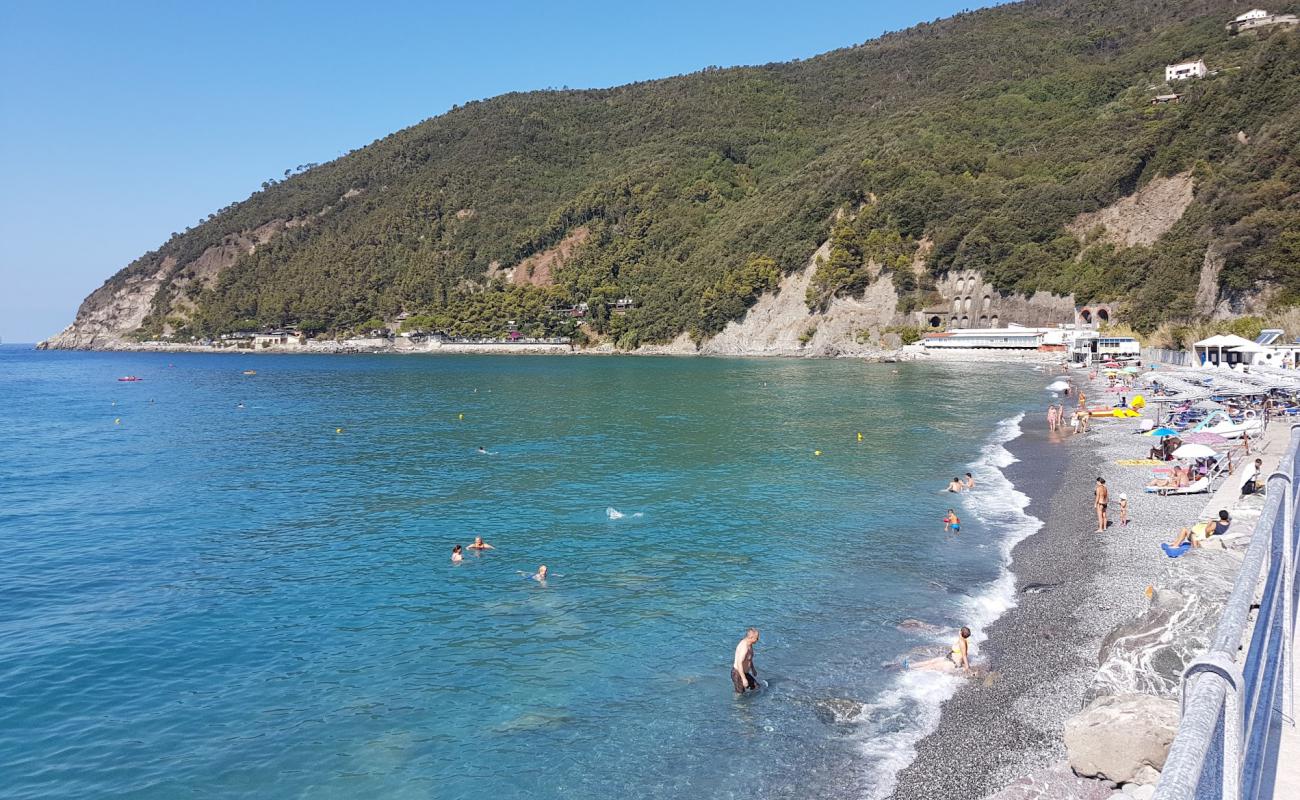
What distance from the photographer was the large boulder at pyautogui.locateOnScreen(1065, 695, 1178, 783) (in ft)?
33.1

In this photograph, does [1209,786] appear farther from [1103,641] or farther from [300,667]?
[300,667]

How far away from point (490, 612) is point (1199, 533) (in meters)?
17.2

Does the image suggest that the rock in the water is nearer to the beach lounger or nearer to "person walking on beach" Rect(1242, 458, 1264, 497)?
"person walking on beach" Rect(1242, 458, 1264, 497)

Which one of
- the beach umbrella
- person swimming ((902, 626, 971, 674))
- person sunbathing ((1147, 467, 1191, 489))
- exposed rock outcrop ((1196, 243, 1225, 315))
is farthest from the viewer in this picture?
exposed rock outcrop ((1196, 243, 1225, 315))

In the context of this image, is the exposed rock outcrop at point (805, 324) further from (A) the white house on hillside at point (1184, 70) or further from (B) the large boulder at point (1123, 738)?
(B) the large boulder at point (1123, 738)

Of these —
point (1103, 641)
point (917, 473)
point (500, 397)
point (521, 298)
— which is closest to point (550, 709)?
point (1103, 641)

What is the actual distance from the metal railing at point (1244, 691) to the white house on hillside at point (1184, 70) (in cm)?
17662

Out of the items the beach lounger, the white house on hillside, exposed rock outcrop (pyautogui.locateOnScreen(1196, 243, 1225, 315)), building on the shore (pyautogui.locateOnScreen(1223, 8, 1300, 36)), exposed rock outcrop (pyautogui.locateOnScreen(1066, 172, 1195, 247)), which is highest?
building on the shore (pyautogui.locateOnScreen(1223, 8, 1300, 36))

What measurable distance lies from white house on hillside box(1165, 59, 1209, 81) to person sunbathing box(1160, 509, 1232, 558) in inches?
6400

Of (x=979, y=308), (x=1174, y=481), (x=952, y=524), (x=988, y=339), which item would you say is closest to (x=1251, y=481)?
(x=1174, y=481)

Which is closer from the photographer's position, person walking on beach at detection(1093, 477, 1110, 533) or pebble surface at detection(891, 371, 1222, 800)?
pebble surface at detection(891, 371, 1222, 800)

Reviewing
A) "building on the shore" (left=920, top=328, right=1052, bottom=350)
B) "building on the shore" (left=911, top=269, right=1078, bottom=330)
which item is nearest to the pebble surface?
"building on the shore" (left=920, top=328, right=1052, bottom=350)

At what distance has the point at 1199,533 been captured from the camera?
19.4 m

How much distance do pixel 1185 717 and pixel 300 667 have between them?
1658 cm
